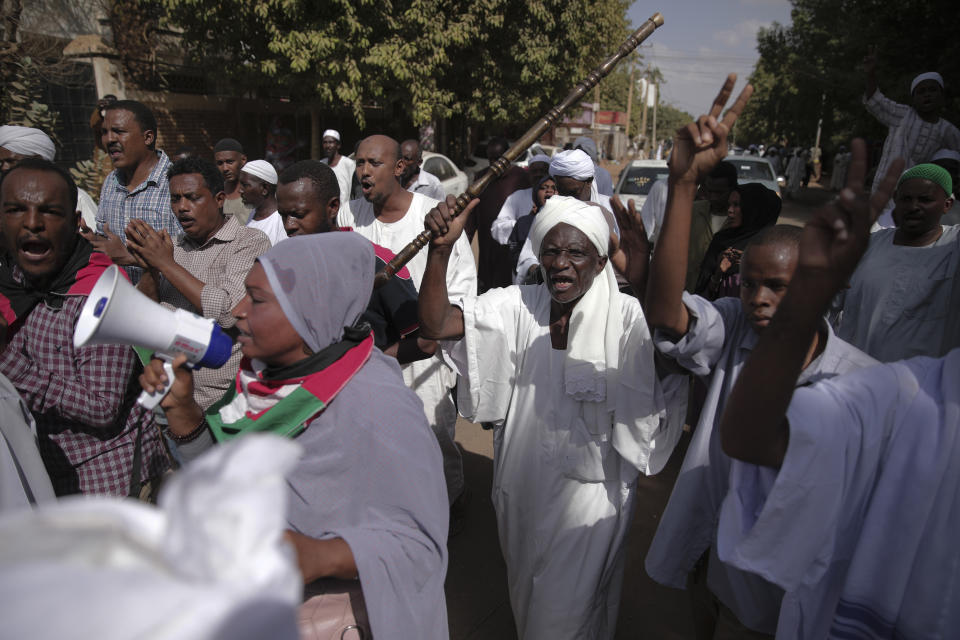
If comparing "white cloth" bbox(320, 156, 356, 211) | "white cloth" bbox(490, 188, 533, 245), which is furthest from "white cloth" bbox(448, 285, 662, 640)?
"white cloth" bbox(320, 156, 356, 211)

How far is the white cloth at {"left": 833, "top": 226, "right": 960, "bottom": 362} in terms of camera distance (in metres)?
3.04

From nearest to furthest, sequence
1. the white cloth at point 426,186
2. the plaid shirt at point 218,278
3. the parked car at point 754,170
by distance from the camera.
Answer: the plaid shirt at point 218,278
the white cloth at point 426,186
the parked car at point 754,170

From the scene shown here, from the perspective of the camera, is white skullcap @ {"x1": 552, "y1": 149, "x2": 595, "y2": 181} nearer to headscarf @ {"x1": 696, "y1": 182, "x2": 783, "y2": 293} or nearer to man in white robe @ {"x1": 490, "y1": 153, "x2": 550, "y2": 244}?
man in white robe @ {"x1": 490, "y1": 153, "x2": 550, "y2": 244}

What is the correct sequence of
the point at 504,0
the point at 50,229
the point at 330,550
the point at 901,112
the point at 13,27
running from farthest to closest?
the point at 504,0, the point at 13,27, the point at 901,112, the point at 50,229, the point at 330,550

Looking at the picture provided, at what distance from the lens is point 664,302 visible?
188cm

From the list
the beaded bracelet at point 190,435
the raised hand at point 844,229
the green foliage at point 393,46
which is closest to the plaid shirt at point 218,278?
the beaded bracelet at point 190,435

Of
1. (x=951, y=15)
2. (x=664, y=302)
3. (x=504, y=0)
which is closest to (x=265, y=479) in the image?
(x=664, y=302)

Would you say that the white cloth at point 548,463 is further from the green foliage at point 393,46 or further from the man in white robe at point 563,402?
the green foliage at point 393,46

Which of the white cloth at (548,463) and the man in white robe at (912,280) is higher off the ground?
the man in white robe at (912,280)

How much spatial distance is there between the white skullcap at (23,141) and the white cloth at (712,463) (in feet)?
14.9

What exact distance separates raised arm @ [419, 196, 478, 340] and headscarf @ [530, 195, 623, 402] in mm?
398

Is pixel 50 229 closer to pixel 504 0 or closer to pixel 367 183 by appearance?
pixel 367 183

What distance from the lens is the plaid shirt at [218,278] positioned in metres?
2.70

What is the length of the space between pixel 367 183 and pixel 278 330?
7.51 ft
